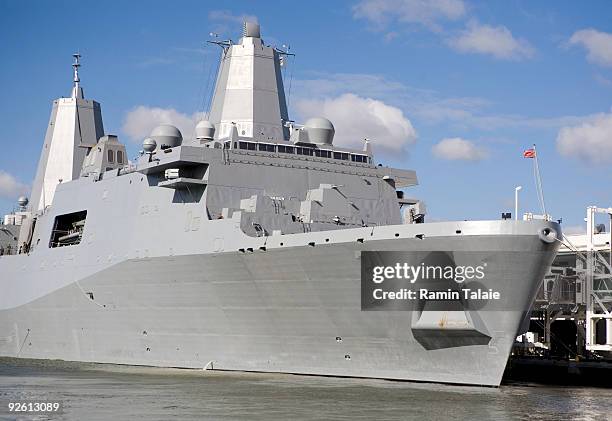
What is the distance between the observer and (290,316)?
23.9m

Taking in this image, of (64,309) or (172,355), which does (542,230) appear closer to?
(172,355)

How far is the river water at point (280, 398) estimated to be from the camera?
1805 cm

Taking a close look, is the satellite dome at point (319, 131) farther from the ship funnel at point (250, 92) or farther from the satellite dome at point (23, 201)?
the satellite dome at point (23, 201)

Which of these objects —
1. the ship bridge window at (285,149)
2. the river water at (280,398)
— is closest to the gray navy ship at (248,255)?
the ship bridge window at (285,149)

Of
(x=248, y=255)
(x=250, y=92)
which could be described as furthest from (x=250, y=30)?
(x=248, y=255)

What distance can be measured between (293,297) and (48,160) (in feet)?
66.5

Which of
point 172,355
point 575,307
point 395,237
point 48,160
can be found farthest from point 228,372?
point 48,160

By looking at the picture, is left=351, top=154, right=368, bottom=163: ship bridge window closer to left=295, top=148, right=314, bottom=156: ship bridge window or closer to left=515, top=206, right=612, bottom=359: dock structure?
left=295, top=148, right=314, bottom=156: ship bridge window
